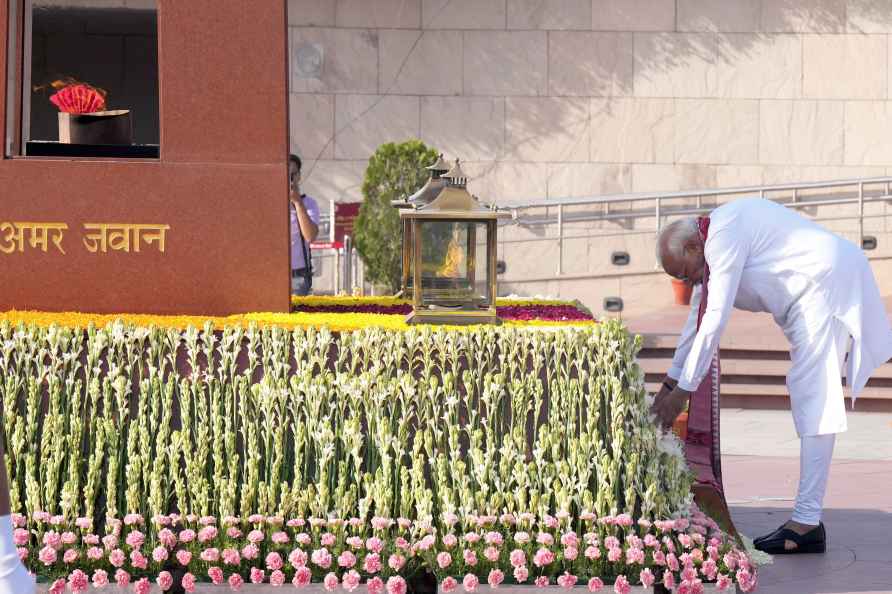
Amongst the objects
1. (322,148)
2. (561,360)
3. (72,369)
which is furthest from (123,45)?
(322,148)

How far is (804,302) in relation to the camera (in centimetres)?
666

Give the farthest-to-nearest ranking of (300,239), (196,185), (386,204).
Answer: (386,204) → (300,239) → (196,185)

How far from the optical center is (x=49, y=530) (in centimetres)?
557

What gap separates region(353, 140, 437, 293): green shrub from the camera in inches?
582

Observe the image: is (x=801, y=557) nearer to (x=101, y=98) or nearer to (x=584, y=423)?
(x=584, y=423)

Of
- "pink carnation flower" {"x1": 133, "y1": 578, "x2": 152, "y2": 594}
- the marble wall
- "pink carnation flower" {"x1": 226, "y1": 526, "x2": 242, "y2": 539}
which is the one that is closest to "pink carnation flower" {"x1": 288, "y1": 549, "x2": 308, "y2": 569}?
"pink carnation flower" {"x1": 226, "y1": 526, "x2": 242, "y2": 539}

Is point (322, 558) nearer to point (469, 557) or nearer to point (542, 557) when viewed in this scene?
point (469, 557)

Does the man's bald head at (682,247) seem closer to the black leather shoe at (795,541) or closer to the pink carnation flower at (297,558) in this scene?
the black leather shoe at (795,541)

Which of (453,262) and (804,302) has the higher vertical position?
(453,262)

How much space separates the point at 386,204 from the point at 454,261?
335 inches

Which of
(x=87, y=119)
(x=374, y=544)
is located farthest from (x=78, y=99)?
(x=374, y=544)

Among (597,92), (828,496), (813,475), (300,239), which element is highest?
(597,92)

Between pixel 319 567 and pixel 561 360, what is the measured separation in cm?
128

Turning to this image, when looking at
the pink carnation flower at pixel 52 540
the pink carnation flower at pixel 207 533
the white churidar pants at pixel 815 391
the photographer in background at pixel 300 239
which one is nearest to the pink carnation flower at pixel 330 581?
the pink carnation flower at pixel 207 533
